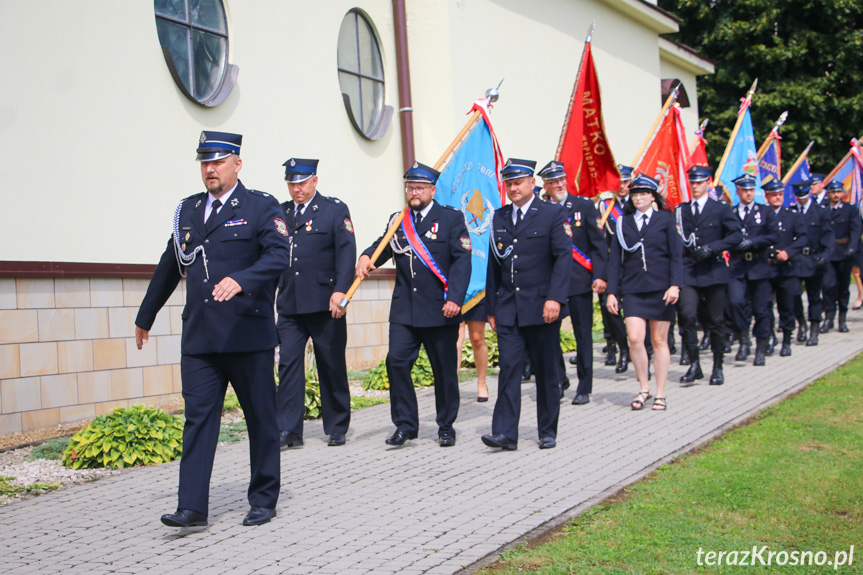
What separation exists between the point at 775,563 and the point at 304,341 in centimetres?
425

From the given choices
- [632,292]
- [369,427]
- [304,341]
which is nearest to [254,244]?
[304,341]

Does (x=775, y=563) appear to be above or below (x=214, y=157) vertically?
below

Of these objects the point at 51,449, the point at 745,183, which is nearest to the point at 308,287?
the point at 51,449

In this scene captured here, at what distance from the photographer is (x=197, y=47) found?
10.5m

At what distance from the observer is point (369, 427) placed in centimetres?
882

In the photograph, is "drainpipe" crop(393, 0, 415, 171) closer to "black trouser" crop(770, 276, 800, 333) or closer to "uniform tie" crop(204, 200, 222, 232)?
"black trouser" crop(770, 276, 800, 333)

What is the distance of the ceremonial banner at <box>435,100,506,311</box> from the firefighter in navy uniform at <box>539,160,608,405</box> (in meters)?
0.97

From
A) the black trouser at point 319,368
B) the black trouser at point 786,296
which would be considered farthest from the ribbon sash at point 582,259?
the black trouser at point 786,296

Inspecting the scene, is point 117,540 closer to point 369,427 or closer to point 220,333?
point 220,333

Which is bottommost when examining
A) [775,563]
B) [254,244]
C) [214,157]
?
[775,563]

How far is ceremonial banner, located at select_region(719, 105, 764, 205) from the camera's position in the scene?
15.3 metres

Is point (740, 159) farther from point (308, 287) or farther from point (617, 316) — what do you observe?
point (308, 287)

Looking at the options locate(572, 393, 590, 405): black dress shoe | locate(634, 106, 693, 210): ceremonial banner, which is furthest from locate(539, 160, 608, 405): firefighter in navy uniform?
locate(634, 106, 693, 210): ceremonial banner

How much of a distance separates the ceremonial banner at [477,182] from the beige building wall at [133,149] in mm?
3143
